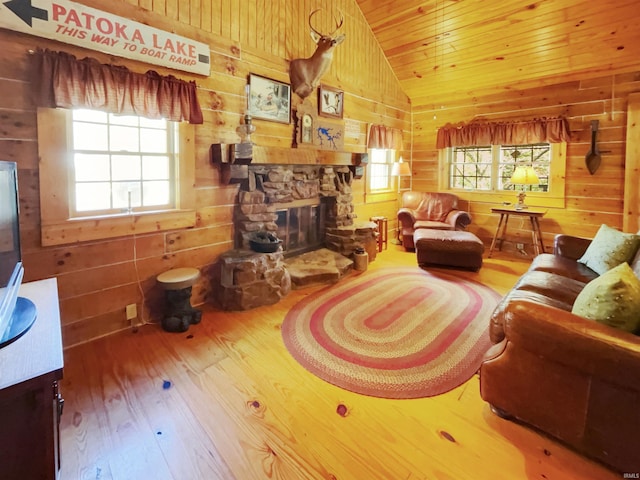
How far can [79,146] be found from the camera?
259cm

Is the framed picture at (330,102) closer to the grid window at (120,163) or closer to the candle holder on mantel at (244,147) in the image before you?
the candle holder on mantel at (244,147)

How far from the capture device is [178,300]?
2.92 metres

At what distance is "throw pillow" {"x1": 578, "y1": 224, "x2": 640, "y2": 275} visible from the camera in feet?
8.79

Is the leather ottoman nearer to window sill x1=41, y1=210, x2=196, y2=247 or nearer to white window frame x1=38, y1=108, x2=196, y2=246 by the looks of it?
window sill x1=41, y1=210, x2=196, y2=247

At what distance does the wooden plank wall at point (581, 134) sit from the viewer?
4.55 meters

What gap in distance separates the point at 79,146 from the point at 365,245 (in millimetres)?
3429

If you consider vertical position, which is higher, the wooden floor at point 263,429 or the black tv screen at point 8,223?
the black tv screen at point 8,223

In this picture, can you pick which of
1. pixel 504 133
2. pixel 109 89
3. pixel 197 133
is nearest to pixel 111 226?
pixel 109 89

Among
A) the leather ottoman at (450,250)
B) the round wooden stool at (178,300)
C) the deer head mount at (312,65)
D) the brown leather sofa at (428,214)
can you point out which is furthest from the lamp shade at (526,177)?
the round wooden stool at (178,300)

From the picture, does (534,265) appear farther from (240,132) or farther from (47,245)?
(47,245)

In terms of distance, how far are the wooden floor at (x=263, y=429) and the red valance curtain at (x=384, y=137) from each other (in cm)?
396

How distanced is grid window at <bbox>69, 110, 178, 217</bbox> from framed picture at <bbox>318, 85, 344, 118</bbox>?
6.97ft

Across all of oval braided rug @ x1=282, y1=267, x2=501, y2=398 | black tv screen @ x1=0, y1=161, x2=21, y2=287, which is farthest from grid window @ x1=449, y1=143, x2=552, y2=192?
black tv screen @ x1=0, y1=161, x2=21, y2=287

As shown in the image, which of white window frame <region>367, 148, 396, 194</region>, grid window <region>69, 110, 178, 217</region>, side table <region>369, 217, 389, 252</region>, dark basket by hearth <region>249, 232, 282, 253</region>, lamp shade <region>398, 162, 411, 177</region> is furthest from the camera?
lamp shade <region>398, 162, 411, 177</region>
